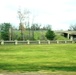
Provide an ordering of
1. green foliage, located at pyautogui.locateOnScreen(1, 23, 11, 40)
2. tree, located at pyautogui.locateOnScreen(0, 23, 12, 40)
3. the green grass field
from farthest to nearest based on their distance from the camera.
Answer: green foliage, located at pyautogui.locateOnScreen(1, 23, 11, 40) < tree, located at pyautogui.locateOnScreen(0, 23, 12, 40) < the green grass field

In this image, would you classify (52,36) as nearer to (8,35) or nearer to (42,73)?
(8,35)

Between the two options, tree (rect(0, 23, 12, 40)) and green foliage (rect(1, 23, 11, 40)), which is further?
green foliage (rect(1, 23, 11, 40))

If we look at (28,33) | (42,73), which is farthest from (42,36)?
(42,73)

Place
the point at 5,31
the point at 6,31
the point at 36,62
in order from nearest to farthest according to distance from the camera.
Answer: the point at 36,62
the point at 6,31
the point at 5,31

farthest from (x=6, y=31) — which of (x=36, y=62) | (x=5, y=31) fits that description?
(x=36, y=62)

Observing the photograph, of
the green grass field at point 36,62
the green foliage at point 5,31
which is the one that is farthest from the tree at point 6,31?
the green grass field at point 36,62

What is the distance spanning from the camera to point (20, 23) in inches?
3543

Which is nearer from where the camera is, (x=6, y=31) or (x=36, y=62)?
(x=36, y=62)

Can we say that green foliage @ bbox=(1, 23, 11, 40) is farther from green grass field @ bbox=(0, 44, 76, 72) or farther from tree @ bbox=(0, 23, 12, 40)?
green grass field @ bbox=(0, 44, 76, 72)

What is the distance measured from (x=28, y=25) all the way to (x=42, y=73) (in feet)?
259

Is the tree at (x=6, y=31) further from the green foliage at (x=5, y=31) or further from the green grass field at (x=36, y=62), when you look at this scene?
the green grass field at (x=36, y=62)

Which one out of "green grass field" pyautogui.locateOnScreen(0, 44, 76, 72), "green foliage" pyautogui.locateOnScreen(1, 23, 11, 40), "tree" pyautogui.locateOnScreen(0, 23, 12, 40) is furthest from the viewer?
"green foliage" pyautogui.locateOnScreen(1, 23, 11, 40)

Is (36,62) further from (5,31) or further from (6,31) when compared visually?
(5,31)

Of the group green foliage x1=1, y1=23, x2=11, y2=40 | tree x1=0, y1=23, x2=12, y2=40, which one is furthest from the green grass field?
green foliage x1=1, y1=23, x2=11, y2=40
